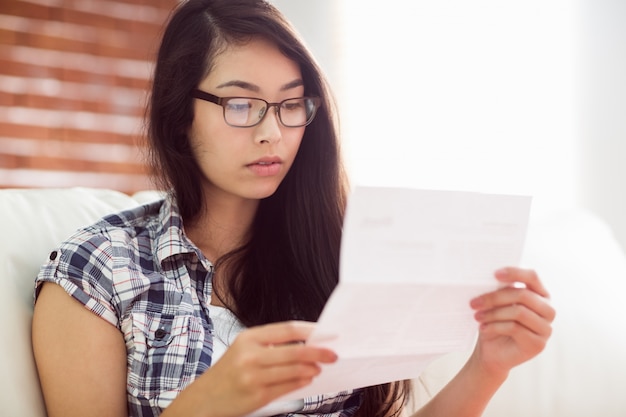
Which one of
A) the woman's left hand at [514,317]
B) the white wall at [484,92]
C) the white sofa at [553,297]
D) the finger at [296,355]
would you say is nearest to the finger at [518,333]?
the woman's left hand at [514,317]

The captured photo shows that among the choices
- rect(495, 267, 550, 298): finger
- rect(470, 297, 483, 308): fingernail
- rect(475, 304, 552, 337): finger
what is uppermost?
rect(495, 267, 550, 298): finger

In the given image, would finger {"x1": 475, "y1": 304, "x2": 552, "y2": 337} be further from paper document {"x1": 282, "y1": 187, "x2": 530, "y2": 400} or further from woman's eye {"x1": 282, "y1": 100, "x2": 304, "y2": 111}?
woman's eye {"x1": 282, "y1": 100, "x2": 304, "y2": 111}

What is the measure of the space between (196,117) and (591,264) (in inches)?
33.2

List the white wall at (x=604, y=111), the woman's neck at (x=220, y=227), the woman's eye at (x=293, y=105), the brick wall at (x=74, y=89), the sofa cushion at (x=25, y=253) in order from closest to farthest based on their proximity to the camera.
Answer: the sofa cushion at (x=25, y=253)
the woman's eye at (x=293, y=105)
the woman's neck at (x=220, y=227)
the white wall at (x=604, y=111)
the brick wall at (x=74, y=89)

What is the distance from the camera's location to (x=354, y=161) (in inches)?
106

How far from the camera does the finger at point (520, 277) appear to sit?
89 cm

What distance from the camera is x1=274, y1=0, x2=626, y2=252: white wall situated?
2.25 m

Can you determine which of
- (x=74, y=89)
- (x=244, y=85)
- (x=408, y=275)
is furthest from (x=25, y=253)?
(x=74, y=89)

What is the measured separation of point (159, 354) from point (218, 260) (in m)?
0.26

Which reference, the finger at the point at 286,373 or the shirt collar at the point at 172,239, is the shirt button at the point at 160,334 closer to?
the shirt collar at the point at 172,239

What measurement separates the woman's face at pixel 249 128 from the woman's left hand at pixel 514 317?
0.44 metres

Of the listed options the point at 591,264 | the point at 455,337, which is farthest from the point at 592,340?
the point at 455,337

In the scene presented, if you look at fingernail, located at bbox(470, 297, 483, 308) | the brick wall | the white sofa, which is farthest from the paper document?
the brick wall

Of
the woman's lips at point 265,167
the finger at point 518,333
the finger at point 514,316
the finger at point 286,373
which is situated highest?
the woman's lips at point 265,167
